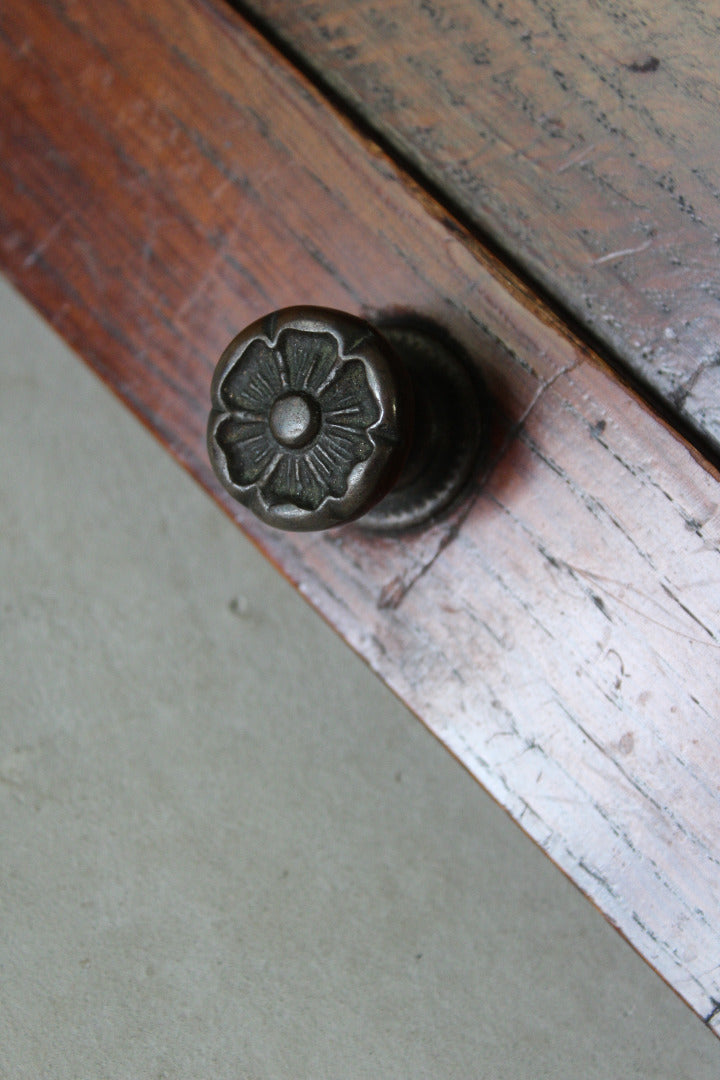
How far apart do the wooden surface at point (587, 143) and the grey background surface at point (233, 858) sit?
46 cm

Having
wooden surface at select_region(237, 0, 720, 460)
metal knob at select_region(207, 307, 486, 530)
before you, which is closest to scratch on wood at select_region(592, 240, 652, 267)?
wooden surface at select_region(237, 0, 720, 460)

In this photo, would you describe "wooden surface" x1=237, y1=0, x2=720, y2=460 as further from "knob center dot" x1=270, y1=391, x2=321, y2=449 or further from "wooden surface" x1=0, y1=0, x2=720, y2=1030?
"knob center dot" x1=270, y1=391, x2=321, y2=449

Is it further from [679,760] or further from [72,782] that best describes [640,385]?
[72,782]

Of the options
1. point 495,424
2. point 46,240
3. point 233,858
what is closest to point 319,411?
point 495,424

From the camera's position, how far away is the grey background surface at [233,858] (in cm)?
82

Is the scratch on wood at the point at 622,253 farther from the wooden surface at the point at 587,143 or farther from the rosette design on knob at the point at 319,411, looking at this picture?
the rosette design on knob at the point at 319,411

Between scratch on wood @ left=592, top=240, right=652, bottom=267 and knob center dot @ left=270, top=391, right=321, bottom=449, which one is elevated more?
knob center dot @ left=270, top=391, right=321, bottom=449

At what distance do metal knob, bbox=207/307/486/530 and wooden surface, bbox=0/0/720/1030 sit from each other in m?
0.12

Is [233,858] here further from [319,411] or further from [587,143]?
[587,143]

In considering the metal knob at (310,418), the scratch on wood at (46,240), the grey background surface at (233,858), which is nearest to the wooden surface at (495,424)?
the scratch on wood at (46,240)

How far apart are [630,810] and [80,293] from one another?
23.6 inches

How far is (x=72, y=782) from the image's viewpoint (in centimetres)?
92

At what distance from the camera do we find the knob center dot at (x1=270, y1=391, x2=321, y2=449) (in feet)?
1.98

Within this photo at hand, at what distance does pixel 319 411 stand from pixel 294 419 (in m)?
0.02
